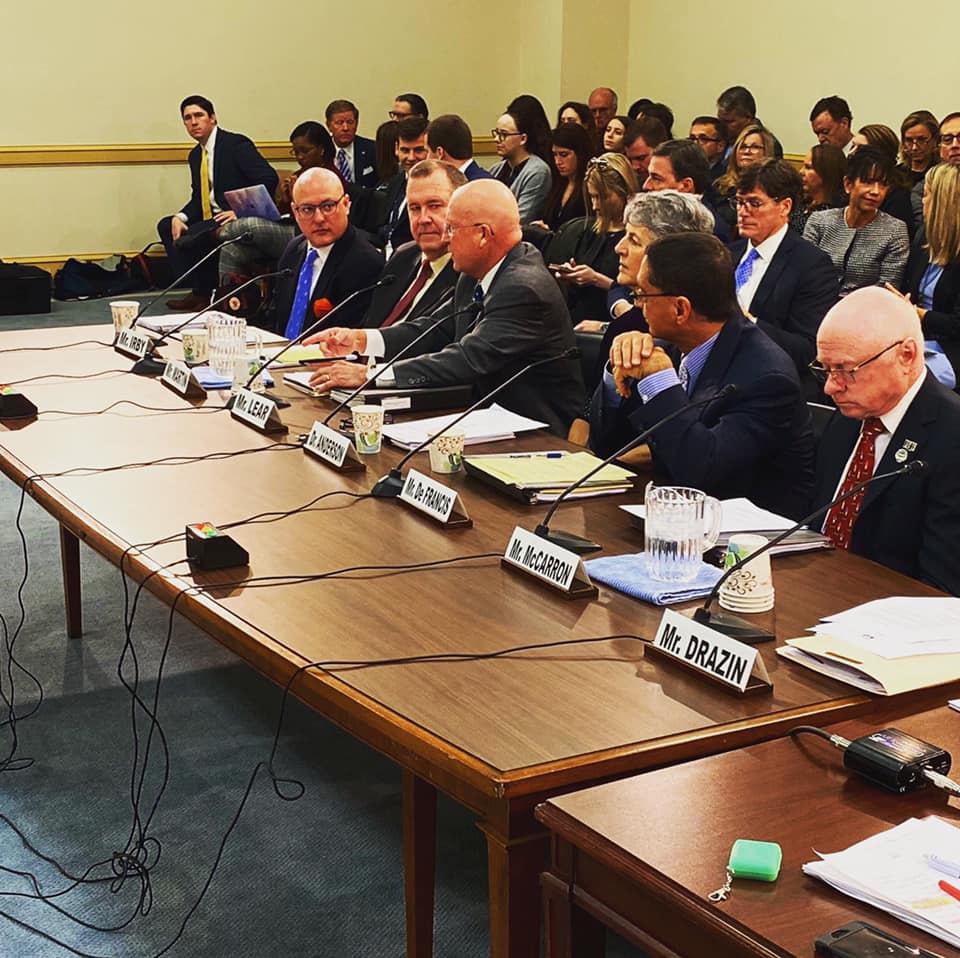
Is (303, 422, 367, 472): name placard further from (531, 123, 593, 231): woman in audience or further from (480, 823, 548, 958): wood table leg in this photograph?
(531, 123, 593, 231): woman in audience

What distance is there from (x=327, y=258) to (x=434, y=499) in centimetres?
237

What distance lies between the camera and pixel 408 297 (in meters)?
4.32

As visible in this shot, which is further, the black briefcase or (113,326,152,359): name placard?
the black briefcase

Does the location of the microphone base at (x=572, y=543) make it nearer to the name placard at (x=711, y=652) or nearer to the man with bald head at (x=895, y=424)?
the name placard at (x=711, y=652)

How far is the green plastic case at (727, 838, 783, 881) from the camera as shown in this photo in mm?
1250

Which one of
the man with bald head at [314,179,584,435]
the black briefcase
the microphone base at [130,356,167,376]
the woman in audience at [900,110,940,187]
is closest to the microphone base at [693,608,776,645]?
the man with bald head at [314,179,584,435]

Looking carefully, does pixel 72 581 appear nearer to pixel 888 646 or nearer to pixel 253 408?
pixel 253 408

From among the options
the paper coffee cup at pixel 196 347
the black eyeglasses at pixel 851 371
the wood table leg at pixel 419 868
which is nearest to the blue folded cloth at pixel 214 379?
the paper coffee cup at pixel 196 347

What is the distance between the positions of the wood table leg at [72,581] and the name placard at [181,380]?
0.45m

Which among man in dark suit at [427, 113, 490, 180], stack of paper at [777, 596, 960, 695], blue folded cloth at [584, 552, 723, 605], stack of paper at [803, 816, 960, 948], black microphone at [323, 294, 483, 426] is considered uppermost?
man in dark suit at [427, 113, 490, 180]

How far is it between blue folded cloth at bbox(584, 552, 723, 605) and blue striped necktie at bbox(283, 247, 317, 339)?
8.76 ft

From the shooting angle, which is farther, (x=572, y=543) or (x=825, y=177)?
(x=825, y=177)

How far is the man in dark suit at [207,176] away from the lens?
8648mm

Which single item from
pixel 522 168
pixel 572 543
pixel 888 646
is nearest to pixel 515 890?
pixel 888 646
